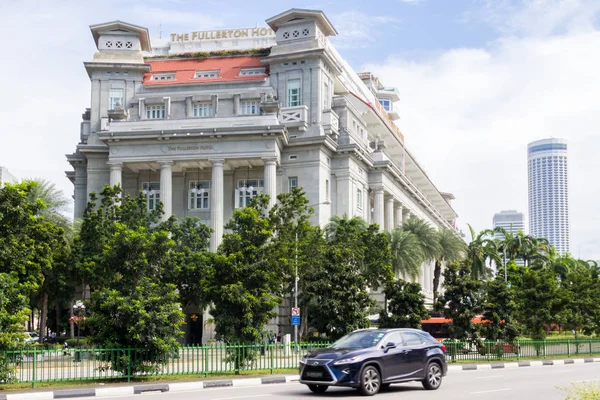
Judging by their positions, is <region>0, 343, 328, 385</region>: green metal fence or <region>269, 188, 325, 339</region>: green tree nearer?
<region>0, 343, 328, 385</region>: green metal fence

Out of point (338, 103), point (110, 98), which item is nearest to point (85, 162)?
point (110, 98)

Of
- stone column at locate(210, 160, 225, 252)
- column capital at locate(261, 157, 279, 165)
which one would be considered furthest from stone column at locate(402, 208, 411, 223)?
stone column at locate(210, 160, 225, 252)

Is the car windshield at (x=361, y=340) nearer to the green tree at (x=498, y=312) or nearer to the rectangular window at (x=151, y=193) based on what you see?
the green tree at (x=498, y=312)

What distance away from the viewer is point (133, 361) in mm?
23516

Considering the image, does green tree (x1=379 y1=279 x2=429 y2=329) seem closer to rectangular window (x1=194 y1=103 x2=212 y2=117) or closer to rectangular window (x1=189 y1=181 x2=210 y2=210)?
rectangular window (x1=189 y1=181 x2=210 y2=210)

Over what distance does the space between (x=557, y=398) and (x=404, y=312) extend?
21415 mm

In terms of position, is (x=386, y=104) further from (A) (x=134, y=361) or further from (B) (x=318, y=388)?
(B) (x=318, y=388)

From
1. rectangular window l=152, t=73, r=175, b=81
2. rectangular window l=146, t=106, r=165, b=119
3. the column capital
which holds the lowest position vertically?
the column capital

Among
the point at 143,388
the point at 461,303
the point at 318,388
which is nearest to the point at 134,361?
the point at 143,388

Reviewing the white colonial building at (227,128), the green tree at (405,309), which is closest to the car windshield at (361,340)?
the green tree at (405,309)

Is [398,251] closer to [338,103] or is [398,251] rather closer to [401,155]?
[338,103]

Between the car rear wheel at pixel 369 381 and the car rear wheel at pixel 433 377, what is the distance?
2129 millimetres

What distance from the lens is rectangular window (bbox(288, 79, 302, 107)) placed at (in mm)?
61969

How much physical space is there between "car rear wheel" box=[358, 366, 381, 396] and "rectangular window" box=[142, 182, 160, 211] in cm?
4445
